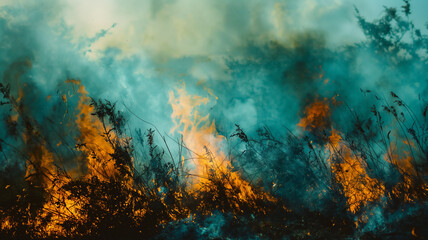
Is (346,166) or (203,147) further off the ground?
(203,147)

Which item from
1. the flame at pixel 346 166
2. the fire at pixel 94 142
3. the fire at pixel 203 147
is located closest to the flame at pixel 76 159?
the fire at pixel 94 142

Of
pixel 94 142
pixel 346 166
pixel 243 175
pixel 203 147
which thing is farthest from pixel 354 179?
pixel 94 142

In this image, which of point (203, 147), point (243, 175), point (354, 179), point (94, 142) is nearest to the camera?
point (354, 179)

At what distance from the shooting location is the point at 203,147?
11.7ft

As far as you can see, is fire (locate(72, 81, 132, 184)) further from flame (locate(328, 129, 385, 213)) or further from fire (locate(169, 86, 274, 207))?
flame (locate(328, 129, 385, 213))

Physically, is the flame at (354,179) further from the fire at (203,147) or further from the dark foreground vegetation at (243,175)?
the fire at (203,147)

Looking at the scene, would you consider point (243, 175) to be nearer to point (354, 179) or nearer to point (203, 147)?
point (203, 147)

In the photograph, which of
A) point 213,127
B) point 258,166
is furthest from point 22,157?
point 258,166

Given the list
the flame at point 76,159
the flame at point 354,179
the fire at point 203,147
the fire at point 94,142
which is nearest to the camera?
the flame at point 354,179

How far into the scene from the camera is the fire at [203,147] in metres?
3.23

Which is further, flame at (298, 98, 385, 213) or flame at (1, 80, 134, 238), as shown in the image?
flame at (1, 80, 134, 238)

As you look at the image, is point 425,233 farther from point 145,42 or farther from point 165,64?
point 145,42

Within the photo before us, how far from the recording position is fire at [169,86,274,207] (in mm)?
3235

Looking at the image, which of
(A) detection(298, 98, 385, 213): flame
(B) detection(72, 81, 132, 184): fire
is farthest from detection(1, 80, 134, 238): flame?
(A) detection(298, 98, 385, 213): flame
